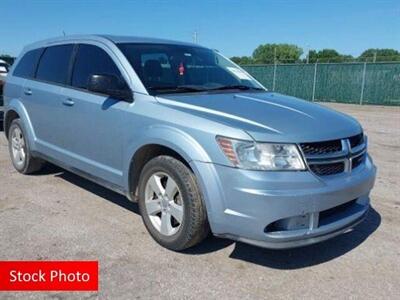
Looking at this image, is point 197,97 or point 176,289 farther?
point 197,97

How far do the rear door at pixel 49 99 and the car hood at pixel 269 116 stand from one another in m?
1.74

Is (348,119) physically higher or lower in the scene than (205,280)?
higher

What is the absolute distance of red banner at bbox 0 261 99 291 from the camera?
121 inches

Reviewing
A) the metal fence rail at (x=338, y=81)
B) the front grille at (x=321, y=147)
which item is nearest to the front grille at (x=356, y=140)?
the front grille at (x=321, y=147)

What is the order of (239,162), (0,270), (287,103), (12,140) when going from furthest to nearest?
(12,140) → (287,103) → (0,270) → (239,162)

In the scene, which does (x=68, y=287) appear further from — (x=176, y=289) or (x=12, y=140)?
(x=12, y=140)

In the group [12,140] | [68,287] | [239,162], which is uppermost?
[239,162]

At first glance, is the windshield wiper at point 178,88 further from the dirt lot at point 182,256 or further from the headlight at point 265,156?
the dirt lot at point 182,256

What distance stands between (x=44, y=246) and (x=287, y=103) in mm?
2527

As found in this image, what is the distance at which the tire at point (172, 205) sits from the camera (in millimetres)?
3305

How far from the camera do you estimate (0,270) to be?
325cm

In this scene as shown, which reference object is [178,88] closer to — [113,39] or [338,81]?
[113,39]

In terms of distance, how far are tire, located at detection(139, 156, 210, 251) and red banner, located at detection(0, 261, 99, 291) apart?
632mm

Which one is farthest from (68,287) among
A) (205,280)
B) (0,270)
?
(205,280)
